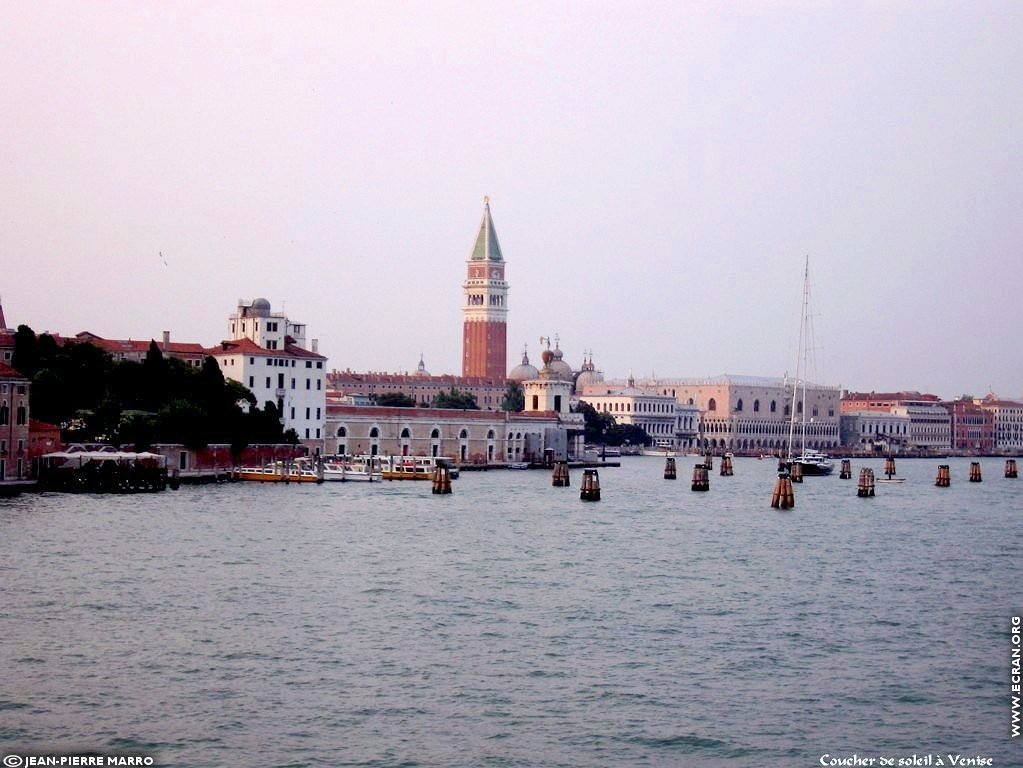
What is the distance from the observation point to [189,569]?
82.8 feet

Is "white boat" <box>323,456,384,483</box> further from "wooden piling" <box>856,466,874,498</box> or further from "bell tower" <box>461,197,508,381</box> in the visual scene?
"bell tower" <box>461,197,508,381</box>

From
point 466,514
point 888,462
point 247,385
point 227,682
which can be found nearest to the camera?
point 227,682

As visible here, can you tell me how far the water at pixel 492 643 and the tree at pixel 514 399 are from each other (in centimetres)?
6710

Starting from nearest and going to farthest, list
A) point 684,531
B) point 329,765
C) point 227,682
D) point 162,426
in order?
point 329,765 → point 227,682 → point 684,531 → point 162,426

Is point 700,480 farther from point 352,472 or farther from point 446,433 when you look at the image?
point 446,433

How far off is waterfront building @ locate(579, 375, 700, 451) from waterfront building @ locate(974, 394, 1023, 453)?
114ft

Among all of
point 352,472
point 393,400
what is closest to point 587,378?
point 393,400

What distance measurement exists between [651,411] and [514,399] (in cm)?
2596

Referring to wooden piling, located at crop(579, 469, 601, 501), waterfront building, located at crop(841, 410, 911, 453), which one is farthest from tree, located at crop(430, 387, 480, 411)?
waterfront building, located at crop(841, 410, 911, 453)

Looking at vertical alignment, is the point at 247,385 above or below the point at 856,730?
above

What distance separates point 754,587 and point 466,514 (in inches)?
631

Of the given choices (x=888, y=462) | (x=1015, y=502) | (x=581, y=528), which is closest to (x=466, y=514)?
(x=581, y=528)

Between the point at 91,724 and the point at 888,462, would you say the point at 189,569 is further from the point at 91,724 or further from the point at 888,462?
the point at 888,462

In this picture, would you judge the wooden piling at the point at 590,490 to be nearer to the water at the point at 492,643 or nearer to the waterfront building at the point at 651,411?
the water at the point at 492,643
